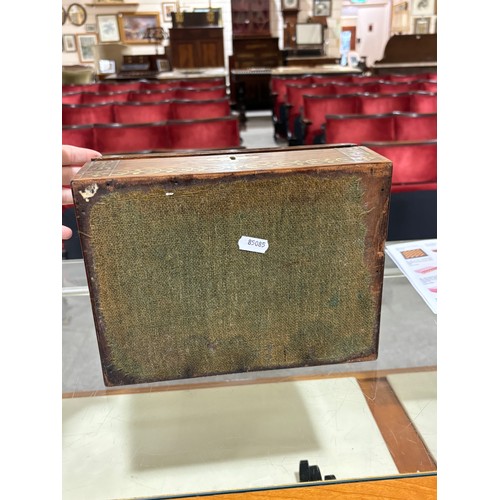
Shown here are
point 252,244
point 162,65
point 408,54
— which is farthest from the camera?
point 162,65

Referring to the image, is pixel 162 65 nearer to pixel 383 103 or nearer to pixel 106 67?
pixel 106 67

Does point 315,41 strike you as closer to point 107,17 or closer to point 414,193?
point 107,17

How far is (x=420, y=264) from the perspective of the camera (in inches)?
36.9

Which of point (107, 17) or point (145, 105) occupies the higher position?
point (107, 17)

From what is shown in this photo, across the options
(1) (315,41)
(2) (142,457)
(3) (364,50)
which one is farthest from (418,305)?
(3) (364,50)

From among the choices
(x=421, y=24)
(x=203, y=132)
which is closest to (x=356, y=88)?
(x=203, y=132)

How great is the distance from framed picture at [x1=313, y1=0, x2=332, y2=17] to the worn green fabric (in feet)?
28.5

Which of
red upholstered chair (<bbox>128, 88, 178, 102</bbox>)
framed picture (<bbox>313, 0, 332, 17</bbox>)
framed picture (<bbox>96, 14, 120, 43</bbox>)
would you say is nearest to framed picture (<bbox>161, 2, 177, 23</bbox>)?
framed picture (<bbox>96, 14, 120, 43</bbox>)

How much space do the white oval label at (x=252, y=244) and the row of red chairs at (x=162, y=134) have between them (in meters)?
1.58

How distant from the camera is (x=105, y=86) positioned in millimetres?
4609

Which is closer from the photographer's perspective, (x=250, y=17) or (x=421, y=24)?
(x=250, y=17)

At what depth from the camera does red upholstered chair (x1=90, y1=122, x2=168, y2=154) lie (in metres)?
2.09

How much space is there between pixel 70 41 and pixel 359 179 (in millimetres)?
10079

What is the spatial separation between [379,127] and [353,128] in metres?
0.12
